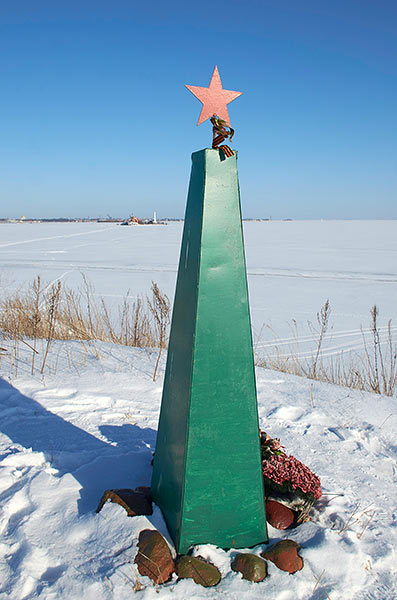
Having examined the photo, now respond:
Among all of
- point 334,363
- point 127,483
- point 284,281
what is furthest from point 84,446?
point 284,281

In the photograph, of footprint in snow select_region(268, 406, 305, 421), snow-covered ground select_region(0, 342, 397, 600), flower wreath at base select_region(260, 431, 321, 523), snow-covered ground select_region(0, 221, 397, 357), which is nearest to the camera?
snow-covered ground select_region(0, 342, 397, 600)

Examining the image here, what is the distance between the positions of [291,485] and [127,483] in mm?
809

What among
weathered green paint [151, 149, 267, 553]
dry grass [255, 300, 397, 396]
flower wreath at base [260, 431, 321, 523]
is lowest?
dry grass [255, 300, 397, 396]

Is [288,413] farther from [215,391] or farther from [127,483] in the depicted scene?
[215,391]

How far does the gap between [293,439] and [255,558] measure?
4.09 feet

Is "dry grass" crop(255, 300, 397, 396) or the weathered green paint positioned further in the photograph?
"dry grass" crop(255, 300, 397, 396)

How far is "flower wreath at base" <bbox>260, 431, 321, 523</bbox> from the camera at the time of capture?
2.06m

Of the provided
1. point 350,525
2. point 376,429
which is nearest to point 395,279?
point 376,429

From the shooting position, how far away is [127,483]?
87.7 inches

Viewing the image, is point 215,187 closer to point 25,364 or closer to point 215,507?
point 215,507

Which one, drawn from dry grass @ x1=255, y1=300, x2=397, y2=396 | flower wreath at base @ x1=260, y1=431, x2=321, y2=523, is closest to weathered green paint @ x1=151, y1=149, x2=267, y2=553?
flower wreath at base @ x1=260, y1=431, x2=321, y2=523

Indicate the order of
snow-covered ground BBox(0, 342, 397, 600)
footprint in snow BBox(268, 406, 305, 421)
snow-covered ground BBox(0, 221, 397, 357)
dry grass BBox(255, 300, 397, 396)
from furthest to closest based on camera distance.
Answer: snow-covered ground BBox(0, 221, 397, 357)
dry grass BBox(255, 300, 397, 396)
footprint in snow BBox(268, 406, 305, 421)
snow-covered ground BBox(0, 342, 397, 600)

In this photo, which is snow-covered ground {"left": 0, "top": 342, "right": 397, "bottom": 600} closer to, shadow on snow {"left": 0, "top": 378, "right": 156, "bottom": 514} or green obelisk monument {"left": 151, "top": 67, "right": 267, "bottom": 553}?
shadow on snow {"left": 0, "top": 378, "right": 156, "bottom": 514}

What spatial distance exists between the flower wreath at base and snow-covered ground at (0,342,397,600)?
0.09 meters
